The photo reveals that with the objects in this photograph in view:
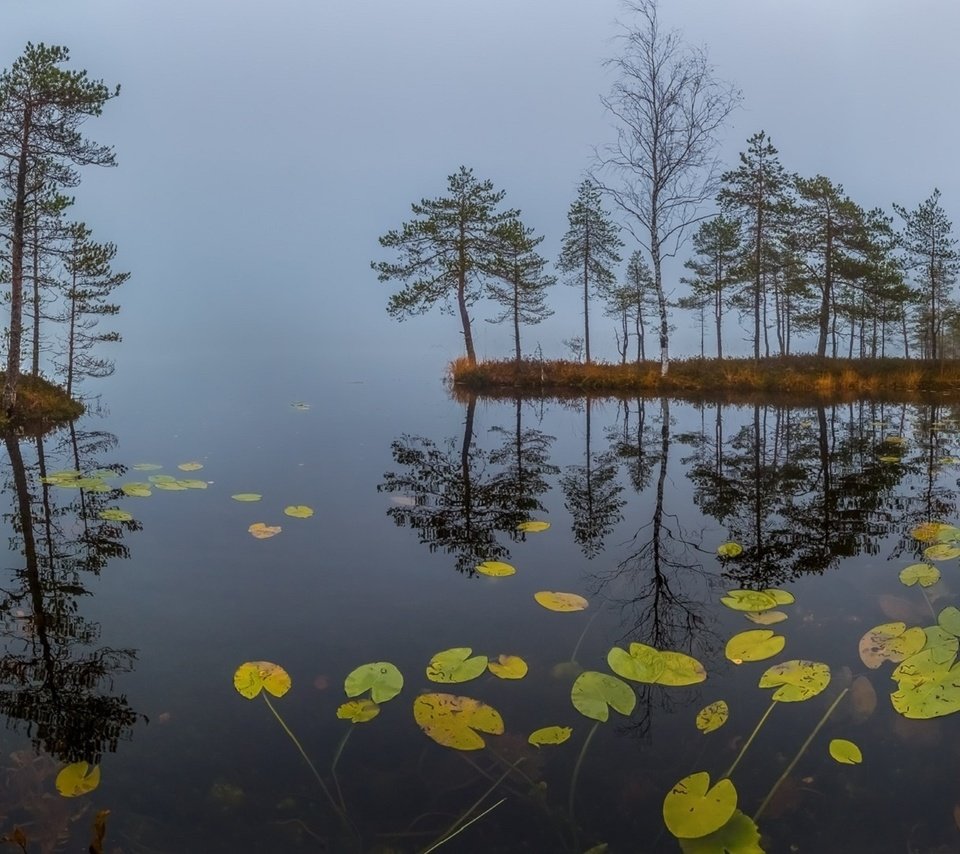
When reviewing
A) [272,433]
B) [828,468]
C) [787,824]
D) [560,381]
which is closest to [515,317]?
[560,381]

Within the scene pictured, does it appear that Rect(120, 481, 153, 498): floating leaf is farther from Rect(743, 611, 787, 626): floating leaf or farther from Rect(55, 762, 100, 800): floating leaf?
Rect(743, 611, 787, 626): floating leaf

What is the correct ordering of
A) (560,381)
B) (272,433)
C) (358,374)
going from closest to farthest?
1. (272,433)
2. (560,381)
3. (358,374)

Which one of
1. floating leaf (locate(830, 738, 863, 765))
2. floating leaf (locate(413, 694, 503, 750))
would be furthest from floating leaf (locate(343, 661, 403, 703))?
floating leaf (locate(830, 738, 863, 765))

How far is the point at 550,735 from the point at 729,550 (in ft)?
9.48

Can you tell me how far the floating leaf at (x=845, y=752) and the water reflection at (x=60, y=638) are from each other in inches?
118

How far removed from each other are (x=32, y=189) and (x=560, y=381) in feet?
52.4

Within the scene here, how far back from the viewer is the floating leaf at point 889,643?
3.00m

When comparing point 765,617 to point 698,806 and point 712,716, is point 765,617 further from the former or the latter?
point 698,806

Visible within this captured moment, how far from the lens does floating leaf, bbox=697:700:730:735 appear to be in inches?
97.3

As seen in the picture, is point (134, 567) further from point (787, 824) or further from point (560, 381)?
point (560, 381)

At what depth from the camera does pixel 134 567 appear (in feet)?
14.8

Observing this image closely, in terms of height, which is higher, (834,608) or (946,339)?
(946,339)

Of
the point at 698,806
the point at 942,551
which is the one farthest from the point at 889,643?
the point at 942,551

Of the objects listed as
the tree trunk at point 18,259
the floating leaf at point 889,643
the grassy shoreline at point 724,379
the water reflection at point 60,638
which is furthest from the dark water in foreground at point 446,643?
the grassy shoreline at point 724,379
